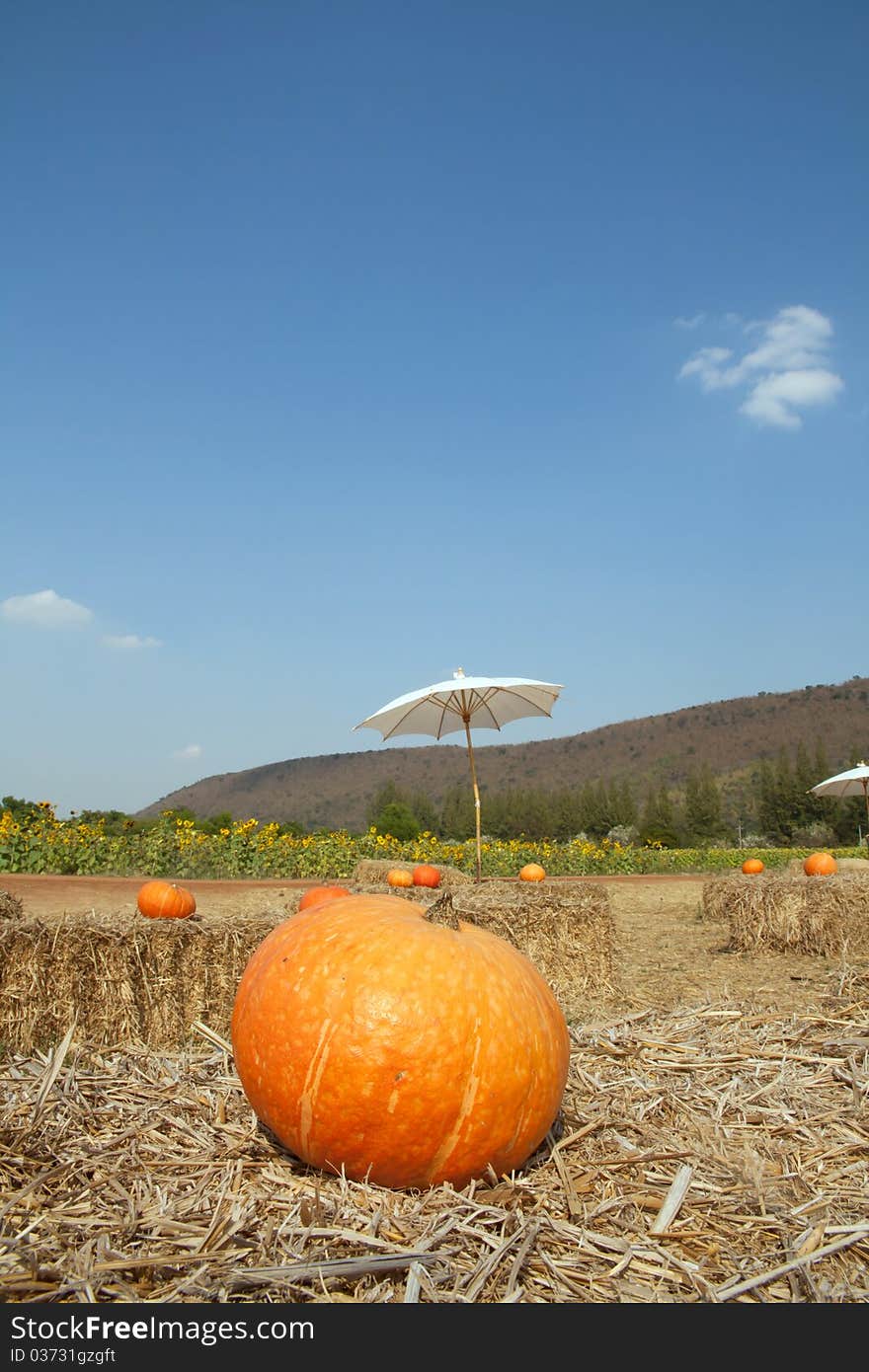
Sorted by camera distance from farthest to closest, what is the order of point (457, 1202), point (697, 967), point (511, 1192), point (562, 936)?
point (697, 967)
point (562, 936)
point (511, 1192)
point (457, 1202)

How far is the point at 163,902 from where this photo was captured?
781cm

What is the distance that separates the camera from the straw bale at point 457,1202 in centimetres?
210

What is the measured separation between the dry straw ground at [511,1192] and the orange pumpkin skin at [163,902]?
395 centimetres

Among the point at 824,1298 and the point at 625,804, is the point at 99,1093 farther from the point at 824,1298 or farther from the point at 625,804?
the point at 625,804

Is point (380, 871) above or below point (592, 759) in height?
below

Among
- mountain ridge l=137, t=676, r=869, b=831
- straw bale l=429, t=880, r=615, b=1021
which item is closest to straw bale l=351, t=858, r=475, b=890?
straw bale l=429, t=880, r=615, b=1021

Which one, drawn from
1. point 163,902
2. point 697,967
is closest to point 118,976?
point 163,902

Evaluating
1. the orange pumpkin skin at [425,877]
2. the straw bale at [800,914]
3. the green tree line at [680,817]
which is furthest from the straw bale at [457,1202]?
the green tree line at [680,817]

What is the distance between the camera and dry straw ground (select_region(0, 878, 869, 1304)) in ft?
6.93

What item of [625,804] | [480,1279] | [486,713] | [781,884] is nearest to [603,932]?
[781,884]

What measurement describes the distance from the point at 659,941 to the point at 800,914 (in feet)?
7.25

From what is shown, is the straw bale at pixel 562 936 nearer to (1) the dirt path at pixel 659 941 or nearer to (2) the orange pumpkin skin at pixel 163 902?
(1) the dirt path at pixel 659 941

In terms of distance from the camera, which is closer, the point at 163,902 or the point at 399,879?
the point at 163,902

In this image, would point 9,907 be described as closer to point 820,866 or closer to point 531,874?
point 531,874
